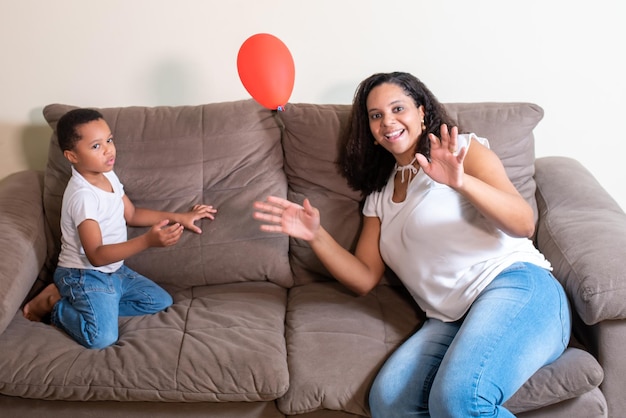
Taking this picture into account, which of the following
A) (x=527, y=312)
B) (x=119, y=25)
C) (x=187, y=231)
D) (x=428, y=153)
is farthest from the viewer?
(x=119, y=25)

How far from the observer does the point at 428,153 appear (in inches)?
74.1

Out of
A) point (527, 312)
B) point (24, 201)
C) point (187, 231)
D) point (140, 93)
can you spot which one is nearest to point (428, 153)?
point (527, 312)

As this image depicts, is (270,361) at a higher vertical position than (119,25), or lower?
lower

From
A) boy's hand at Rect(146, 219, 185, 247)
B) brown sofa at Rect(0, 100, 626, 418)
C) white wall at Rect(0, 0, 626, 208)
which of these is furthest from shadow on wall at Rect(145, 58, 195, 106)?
boy's hand at Rect(146, 219, 185, 247)

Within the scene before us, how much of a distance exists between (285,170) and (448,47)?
77 centimetres

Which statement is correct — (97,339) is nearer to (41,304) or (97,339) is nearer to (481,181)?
(41,304)

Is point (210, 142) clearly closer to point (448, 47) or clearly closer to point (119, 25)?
point (119, 25)

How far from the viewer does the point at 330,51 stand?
7.95ft

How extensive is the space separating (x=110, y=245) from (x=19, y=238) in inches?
12.4

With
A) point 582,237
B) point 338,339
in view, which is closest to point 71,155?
point 338,339

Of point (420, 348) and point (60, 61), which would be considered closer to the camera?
point (420, 348)

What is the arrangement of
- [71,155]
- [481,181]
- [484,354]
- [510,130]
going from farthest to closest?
[510,130] < [71,155] < [481,181] < [484,354]

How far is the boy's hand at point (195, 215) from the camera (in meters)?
2.17

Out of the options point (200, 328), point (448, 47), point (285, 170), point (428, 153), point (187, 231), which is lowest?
point (200, 328)
